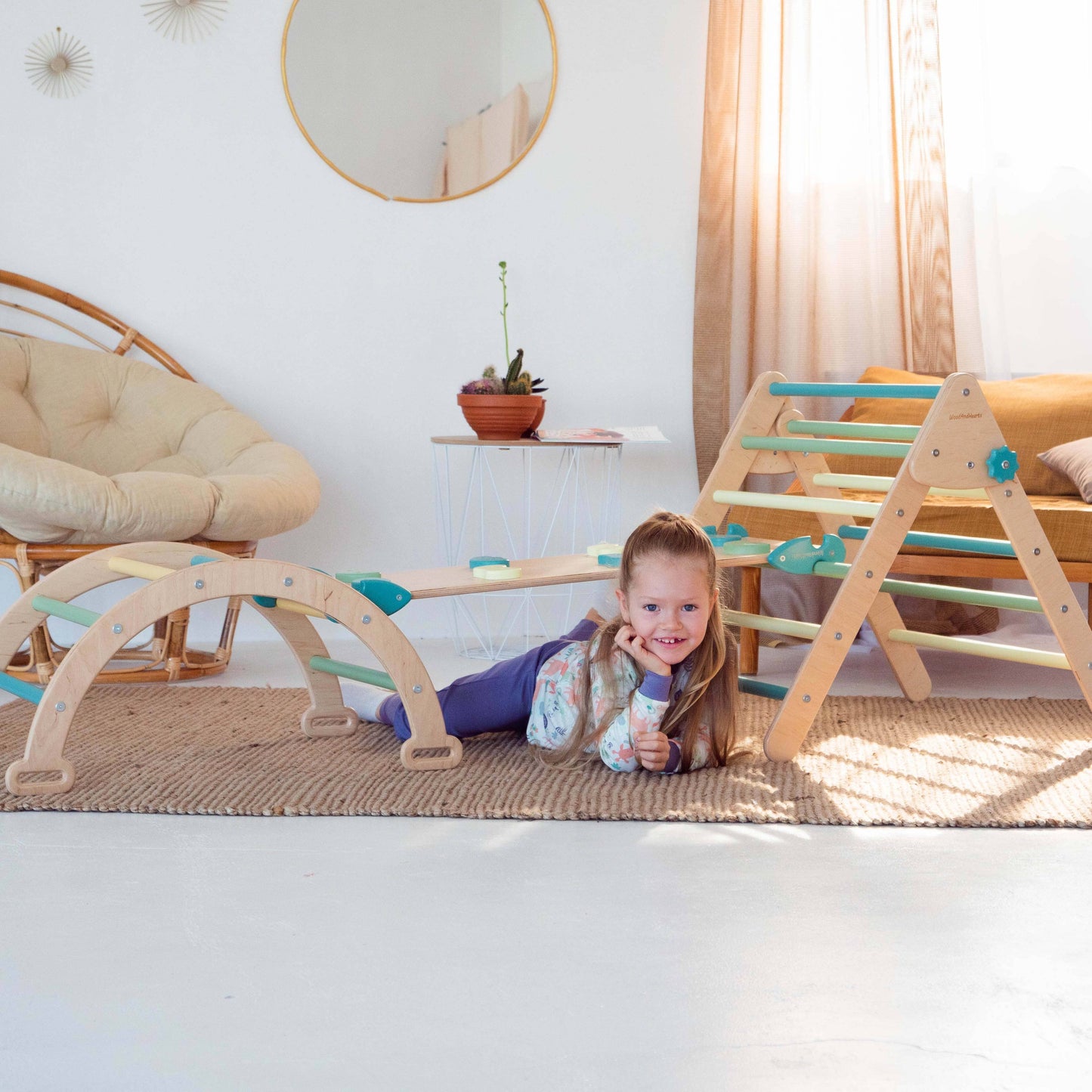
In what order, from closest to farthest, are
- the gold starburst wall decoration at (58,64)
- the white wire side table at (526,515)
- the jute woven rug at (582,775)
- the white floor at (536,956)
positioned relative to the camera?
the white floor at (536,956) < the jute woven rug at (582,775) < the gold starburst wall decoration at (58,64) < the white wire side table at (526,515)

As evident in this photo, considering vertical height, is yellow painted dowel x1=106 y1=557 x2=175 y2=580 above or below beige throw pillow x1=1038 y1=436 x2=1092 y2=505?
below

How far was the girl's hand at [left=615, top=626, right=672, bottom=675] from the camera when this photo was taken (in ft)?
5.52

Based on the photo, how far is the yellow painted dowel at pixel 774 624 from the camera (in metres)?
1.97

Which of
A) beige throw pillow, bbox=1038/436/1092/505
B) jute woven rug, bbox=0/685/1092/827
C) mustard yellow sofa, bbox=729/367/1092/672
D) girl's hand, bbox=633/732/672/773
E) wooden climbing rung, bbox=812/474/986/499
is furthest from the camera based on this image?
beige throw pillow, bbox=1038/436/1092/505

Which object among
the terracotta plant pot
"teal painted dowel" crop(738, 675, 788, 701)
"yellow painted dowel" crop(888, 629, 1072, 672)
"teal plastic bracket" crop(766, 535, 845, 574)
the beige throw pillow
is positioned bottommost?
"teal painted dowel" crop(738, 675, 788, 701)

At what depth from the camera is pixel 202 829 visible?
1.56 m

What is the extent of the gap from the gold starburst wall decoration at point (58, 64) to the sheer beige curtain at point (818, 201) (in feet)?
5.41

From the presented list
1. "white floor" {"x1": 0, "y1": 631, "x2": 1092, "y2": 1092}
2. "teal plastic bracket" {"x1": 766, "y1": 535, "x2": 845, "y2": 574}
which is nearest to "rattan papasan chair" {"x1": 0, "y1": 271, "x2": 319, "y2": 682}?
"white floor" {"x1": 0, "y1": 631, "x2": 1092, "y2": 1092}

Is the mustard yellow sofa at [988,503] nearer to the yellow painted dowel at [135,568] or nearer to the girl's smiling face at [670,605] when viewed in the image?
the girl's smiling face at [670,605]

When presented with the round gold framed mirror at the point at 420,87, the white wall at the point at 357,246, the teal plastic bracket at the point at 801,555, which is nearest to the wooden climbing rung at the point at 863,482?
the teal plastic bracket at the point at 801,555

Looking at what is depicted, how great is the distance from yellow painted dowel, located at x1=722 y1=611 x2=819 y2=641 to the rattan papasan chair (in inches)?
41.3

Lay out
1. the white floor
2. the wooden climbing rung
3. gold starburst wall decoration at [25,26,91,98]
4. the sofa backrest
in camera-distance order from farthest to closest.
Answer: gold starburst wall decoration at [25,26,91,98] < the sofa backrest < the wooden climbing rung < the white floor

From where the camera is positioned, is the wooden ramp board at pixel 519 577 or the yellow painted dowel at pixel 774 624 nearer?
the wooden ramp board at pixel 519 577

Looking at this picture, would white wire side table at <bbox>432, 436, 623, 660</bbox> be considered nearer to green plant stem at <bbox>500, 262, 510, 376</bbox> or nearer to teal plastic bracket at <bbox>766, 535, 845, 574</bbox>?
green plant stem at <bbox>500, 262, 510, 376</bbox>
